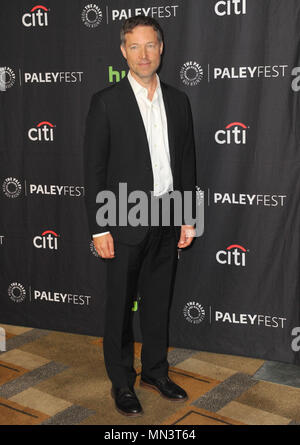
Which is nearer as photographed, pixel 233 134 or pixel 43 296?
pixel 233 134

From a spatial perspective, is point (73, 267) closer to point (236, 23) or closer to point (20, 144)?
→ point (20, 144)

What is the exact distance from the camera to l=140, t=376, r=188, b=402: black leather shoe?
2.67 meters

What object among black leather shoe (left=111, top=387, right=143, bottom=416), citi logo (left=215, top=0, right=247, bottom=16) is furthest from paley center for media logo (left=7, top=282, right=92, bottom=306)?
citi logo (left=215, top=0, right=247, bottom=16)

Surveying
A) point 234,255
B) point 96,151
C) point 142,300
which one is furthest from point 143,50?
point 234,255

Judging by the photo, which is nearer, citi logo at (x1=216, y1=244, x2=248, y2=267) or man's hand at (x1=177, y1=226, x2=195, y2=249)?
man's hand at (x1=177, y1=226, x2=195, y2=249)

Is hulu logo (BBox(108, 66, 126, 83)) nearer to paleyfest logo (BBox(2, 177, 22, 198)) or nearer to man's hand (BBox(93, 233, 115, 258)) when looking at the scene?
paleyfest logo (BBox(2, 177, 22, 198))

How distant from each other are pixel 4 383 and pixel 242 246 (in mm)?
1538

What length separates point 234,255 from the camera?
3.16m

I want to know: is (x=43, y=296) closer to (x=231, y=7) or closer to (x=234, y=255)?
(x=234, y=255)

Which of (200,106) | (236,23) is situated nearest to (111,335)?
(200,106)

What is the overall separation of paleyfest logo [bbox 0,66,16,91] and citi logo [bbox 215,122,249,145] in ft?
4.70

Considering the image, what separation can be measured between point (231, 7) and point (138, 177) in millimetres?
1187

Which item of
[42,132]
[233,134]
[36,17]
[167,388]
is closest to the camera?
[167,388]

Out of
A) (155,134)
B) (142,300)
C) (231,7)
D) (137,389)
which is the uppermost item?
(231,7)
